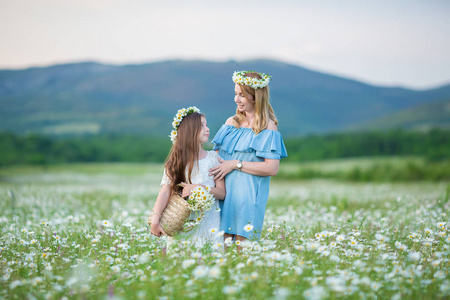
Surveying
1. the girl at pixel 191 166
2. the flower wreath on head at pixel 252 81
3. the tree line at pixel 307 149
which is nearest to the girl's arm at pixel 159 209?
the girl at pixel 191 166

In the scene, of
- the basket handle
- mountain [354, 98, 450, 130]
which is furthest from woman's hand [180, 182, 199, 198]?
mountain [354, 98, 450, 130]

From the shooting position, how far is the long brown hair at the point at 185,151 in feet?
19.6

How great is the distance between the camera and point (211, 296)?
13.1 ft

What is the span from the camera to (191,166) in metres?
5.98

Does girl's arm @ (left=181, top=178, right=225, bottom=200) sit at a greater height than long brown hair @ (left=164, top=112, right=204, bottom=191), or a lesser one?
lesser

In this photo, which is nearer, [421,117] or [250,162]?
[250,162]

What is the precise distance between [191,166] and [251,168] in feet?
2.75

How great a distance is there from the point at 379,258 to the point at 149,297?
266 centimetres

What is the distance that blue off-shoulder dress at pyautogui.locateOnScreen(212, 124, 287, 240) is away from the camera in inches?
236

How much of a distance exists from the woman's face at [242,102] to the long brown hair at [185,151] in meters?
0.66

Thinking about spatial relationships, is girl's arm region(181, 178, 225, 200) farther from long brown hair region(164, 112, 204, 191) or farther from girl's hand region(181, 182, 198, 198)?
long brown hair region(164, 112, 204, 191)

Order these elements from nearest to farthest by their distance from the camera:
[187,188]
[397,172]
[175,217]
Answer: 1. [175,217]
2. [187,188]
3. [397,172]

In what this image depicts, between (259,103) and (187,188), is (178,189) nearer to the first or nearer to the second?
(187,188)

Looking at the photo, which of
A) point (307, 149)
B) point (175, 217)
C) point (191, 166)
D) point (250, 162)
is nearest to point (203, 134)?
point (191, 166)
